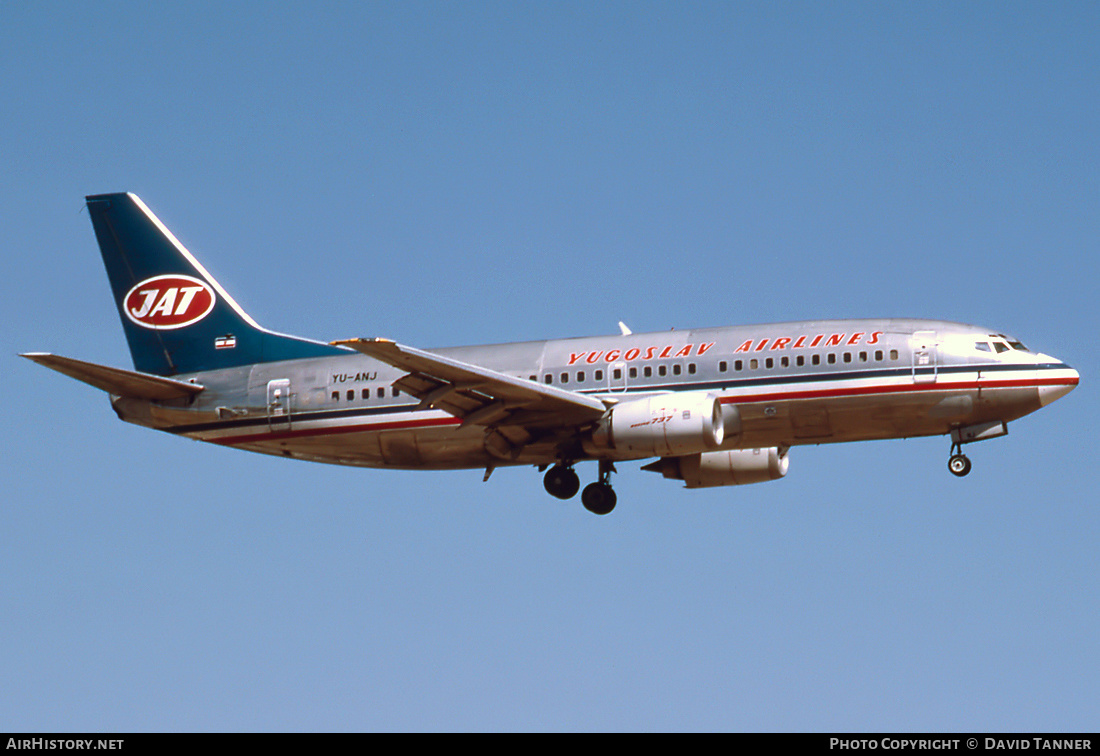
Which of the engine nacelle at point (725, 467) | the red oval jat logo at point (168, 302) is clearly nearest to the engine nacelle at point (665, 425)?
the engine nacelle at point (725, 467)

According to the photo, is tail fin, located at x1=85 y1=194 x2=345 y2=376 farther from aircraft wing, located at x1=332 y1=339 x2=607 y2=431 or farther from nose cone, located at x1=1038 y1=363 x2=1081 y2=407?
nose cone, located at x1=1038 y1=363 x2=1081 y2=407

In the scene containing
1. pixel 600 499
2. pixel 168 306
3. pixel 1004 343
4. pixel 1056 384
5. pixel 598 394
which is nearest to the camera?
pixel 1056 384

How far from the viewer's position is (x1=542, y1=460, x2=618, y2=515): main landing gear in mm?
41281

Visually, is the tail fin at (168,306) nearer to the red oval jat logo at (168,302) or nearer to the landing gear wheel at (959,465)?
the red oval jat logo at (168,302)

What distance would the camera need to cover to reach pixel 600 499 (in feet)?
136

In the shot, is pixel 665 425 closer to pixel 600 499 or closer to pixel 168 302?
pixel 600 499

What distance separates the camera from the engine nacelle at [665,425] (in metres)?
37.6

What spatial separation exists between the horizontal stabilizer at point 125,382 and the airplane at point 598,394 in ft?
0.19

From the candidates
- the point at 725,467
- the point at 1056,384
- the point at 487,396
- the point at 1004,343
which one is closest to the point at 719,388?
the point at 725,467

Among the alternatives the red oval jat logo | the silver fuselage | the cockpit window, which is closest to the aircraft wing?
the silver fuselage

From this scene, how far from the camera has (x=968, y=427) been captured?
38938 mm

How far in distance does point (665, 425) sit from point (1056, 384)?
9946 millimetres

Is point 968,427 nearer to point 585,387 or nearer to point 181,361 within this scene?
point 585,387
